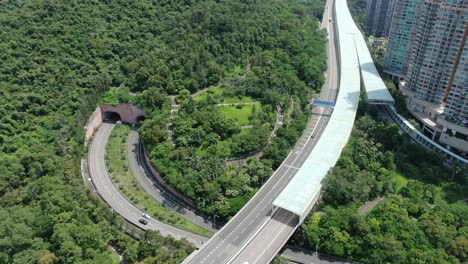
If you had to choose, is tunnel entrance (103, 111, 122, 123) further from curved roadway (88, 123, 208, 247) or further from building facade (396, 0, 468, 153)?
building facade (396, 0, 468, 153)

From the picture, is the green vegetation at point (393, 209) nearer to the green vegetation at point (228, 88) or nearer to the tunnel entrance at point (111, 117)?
the green vegetation at point (228, 88)

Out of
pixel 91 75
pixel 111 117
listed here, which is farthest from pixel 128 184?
pixel 91 75

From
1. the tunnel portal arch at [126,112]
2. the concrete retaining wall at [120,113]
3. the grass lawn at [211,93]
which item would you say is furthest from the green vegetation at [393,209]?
the concrete retaining wall at [120,113]

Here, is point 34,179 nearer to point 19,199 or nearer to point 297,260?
point 19,199

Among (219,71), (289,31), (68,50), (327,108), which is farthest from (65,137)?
(289,31)

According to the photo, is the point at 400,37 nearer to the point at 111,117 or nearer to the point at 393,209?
the point at 393,209

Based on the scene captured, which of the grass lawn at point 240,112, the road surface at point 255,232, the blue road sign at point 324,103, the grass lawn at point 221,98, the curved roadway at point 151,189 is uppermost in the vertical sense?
the grass lawn at point 221,98

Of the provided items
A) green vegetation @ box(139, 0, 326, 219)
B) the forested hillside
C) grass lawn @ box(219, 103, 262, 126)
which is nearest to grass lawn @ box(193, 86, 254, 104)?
green vegetation @ box(139, 0, 326, 219)
